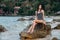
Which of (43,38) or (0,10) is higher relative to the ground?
(43,38)

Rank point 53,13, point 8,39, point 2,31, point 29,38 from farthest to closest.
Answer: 1. point 53,13
2. point 2,31
3. point 8,39
4. point 29,38

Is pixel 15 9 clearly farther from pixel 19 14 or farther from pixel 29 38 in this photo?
pixel 29 38

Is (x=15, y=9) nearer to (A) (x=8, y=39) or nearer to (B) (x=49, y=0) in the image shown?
(B) (x=49, y=0)

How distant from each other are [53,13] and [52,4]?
3.29 meters

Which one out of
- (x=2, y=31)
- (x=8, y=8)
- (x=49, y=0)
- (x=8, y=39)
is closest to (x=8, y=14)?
(x=8, y=8)

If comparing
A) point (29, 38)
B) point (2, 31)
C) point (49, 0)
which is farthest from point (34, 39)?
point (49, 0)

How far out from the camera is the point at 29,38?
17.1 meters

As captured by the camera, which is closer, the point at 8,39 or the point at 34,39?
the point at 34,39

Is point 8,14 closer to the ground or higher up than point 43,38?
closer to the ground

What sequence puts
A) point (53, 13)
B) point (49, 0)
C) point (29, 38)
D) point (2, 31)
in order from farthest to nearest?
point (49, 0) → point (53, 13) → point (2, 31) → point (29, 38)

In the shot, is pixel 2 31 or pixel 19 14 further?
pixel 19 14

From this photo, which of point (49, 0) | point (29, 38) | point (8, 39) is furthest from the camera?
point (49, 0)

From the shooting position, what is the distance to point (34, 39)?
678 inches

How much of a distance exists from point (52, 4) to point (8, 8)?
7.56 m
